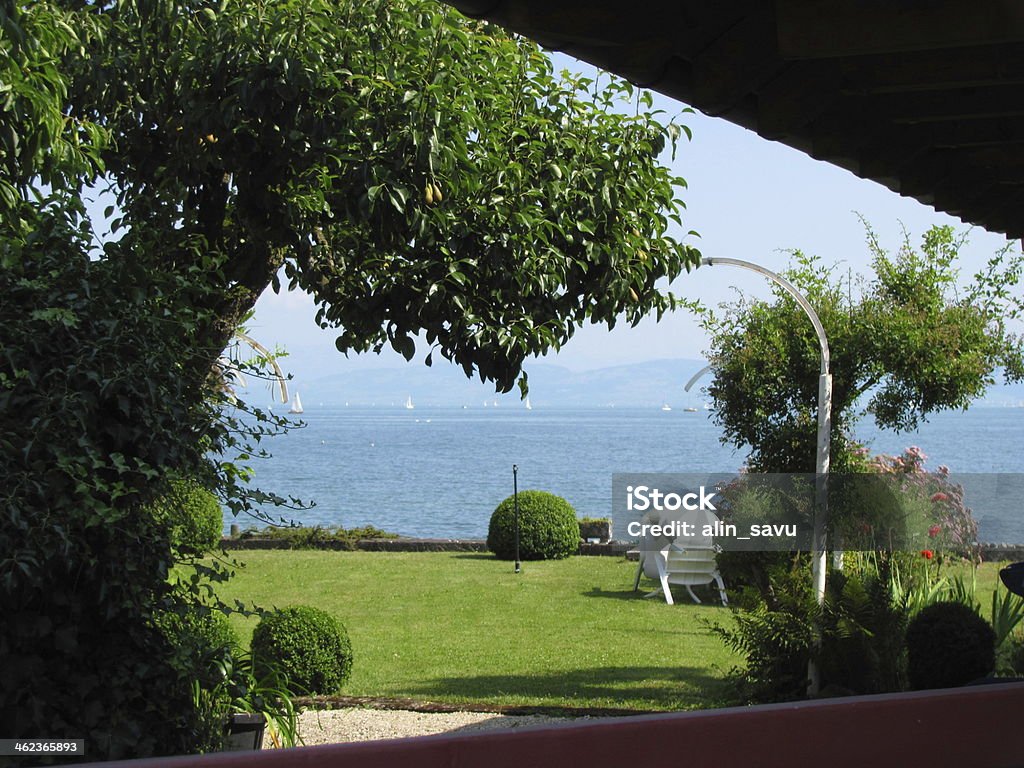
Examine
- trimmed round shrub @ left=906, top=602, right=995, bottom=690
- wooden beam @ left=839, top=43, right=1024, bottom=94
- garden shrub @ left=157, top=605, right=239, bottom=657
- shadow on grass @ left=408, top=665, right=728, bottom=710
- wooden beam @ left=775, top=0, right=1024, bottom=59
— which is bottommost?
shadow on grass @ left=408, top=665, right=728, bottom=710

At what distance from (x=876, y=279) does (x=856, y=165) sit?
9205 mm

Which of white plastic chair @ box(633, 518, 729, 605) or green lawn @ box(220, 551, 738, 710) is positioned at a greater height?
white plastic chair @ box(633, 518, 729, 605)

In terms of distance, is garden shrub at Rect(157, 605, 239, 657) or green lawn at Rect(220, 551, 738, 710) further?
green lawn at Rect(220, 551, 738, 710)

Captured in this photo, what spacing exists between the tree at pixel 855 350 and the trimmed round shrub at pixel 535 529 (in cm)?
666

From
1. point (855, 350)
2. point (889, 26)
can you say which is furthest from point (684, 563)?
point (889, 26)

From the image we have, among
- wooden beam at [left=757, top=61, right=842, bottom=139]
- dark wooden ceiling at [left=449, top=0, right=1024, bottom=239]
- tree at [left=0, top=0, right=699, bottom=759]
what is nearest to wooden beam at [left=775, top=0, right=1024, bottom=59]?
dark wooden ceiling at [left=449, top=0, right=1024, bottom=239]

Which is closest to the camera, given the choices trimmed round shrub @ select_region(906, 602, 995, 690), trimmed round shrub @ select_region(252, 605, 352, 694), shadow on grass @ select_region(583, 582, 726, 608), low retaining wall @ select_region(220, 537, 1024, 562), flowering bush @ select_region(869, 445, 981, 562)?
trimmed round shrub @ select_region(906, 602, 995, 690)

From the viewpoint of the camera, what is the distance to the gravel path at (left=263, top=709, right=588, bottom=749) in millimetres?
7289

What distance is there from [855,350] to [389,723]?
6321mm

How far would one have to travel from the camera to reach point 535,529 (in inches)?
711

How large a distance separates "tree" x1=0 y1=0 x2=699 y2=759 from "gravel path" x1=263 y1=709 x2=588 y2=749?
261cm

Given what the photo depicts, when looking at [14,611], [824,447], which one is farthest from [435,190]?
[824,447]

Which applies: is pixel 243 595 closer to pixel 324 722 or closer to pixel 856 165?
pixel 324 722
